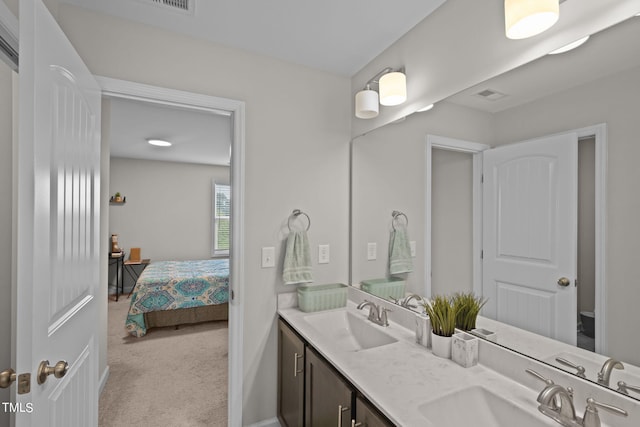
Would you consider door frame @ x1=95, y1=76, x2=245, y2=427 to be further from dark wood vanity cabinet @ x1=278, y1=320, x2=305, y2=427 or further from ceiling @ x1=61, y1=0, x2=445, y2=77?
ceiling @ x1=61, y1=0, x2=445, y2=77

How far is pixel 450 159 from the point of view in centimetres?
148

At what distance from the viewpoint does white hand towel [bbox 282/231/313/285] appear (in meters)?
2.01

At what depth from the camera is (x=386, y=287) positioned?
6.40ft

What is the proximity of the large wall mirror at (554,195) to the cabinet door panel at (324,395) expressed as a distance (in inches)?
25.6

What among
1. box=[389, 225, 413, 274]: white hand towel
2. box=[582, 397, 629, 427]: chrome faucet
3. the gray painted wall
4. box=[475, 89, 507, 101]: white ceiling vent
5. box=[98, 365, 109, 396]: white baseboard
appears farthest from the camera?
the gray painted wall

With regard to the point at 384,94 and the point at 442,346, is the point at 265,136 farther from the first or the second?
the point at 442,346

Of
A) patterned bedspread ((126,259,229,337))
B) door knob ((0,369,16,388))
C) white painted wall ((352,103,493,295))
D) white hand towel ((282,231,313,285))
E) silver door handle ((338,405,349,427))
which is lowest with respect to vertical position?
patterned bedspread ((126,259,229,337))

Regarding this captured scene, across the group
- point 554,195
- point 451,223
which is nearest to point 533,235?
point 554,195

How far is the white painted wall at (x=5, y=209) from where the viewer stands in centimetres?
141

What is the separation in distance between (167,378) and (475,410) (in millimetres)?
2621

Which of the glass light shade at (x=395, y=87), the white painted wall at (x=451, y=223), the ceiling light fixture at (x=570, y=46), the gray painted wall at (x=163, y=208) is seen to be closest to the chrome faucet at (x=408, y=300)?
the white painted wall at (x=451, y=223)

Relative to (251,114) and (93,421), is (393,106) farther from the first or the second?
(93,421)

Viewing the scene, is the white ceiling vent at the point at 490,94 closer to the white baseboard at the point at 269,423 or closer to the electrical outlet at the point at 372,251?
the electrical outlet at the point at 372,251

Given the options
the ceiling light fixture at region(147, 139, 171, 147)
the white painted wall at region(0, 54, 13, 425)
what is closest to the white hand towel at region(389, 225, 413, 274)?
the white painted wall at region(0, 54, 13, 425)
